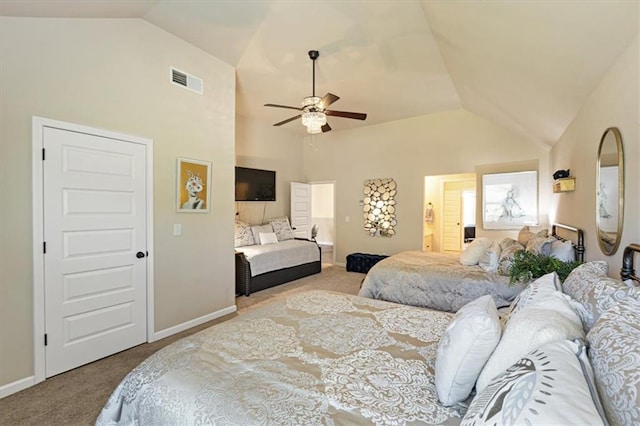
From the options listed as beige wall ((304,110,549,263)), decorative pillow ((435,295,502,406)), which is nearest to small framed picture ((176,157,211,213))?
decorative pillow ((435,295,502,406))

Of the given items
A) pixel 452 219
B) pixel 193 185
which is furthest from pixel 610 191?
pixel 452 219

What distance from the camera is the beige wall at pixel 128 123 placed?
2.23 metres

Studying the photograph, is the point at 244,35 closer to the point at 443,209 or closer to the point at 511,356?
the point at 511,356

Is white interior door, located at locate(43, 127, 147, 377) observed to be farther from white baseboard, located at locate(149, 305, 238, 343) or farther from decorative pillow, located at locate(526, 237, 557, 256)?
decorative pillow, located at locate(526, 237, 557, 256)

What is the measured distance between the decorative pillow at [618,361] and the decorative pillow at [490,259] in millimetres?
2423

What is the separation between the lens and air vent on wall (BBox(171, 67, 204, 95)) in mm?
3269

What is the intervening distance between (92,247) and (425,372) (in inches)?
113

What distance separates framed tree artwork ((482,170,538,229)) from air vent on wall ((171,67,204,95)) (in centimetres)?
470

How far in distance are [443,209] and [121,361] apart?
6750 mm

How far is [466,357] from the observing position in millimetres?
1076

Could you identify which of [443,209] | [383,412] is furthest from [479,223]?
[383,412]

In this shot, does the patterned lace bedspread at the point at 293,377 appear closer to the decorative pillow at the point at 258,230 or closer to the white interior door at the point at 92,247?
the white interior door at the point at 92,247

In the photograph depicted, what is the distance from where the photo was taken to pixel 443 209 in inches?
285

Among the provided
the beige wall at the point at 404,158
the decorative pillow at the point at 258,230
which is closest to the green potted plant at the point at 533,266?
the beige wall at the point at 404,158
